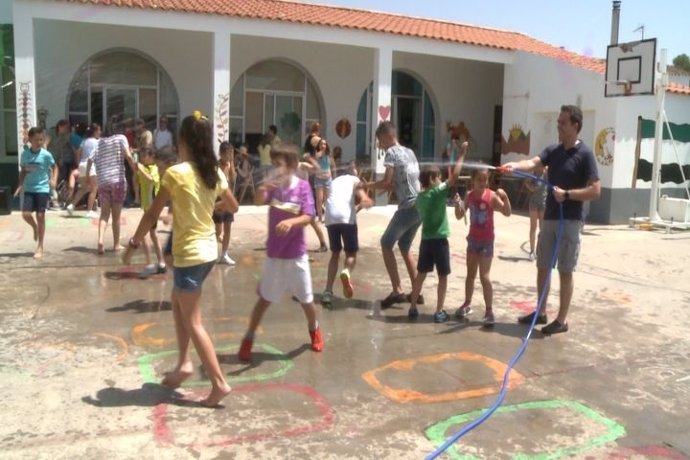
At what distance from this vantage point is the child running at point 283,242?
5.03 metres

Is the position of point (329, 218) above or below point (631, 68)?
below

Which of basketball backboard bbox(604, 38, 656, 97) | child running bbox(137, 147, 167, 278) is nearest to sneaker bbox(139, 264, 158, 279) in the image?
child running bbox(137, 147, 167, 278)

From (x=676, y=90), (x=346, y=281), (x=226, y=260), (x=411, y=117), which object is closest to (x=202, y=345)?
(x=346, y=281)

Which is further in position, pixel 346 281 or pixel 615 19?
pixel 615 19

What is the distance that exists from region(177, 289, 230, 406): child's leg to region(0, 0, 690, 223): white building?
9.76m

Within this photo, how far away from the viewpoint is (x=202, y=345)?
4.13 metres

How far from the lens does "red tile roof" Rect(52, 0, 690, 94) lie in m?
13.8

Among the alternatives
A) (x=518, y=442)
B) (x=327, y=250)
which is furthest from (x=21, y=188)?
(x=518, y=442)

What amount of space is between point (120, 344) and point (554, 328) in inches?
139

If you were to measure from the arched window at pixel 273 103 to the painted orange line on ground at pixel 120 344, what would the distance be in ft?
40.1

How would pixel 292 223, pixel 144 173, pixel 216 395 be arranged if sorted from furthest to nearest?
pixel 144 173
pixel 292 223
pixel 216 395

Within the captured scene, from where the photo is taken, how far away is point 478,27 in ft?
65.6

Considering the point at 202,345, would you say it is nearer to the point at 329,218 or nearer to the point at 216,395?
the point at 216,395

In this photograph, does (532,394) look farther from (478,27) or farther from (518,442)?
(478,27)
